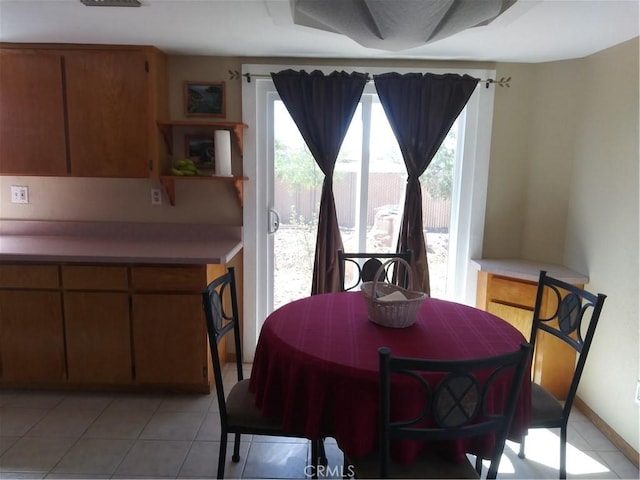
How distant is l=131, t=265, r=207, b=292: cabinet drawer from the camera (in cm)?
239

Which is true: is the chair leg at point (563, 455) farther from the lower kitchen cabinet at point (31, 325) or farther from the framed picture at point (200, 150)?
the lower kitchen cabinet at point (31, 325)

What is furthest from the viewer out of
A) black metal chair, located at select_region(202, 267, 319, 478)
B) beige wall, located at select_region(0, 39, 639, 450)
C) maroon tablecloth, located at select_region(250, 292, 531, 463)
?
beige wall, located at select_region(0, 39, 639, 450)

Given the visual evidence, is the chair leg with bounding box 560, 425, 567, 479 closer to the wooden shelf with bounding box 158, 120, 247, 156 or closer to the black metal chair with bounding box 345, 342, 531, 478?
the black metal chair with bounding box 345, 342, 531, 478

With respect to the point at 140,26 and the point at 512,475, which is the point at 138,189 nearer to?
the point at 140,26

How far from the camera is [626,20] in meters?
1.94

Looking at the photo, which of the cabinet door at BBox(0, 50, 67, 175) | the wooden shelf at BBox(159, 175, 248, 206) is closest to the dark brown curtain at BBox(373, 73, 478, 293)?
the wooden shelf at BBox(159, 175, 248, 206)

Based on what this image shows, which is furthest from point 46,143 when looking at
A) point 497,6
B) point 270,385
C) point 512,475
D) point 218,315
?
point 512,475

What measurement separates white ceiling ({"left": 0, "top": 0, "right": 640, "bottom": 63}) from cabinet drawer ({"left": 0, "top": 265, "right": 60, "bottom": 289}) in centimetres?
131

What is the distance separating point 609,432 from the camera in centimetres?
225

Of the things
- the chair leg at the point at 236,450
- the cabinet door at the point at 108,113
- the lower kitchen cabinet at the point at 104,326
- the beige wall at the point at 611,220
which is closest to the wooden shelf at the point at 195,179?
the cabinet door at the point at 108,113

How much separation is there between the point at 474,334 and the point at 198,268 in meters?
1.52

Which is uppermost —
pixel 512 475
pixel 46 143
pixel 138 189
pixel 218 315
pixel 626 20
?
pixel 626 20

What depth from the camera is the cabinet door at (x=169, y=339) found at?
243 centimetres

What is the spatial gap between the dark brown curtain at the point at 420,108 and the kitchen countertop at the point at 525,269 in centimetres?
44
